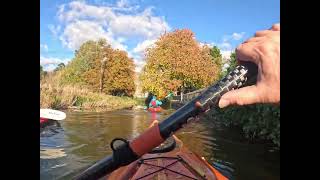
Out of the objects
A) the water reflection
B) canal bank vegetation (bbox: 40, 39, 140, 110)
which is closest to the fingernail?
the water reflection

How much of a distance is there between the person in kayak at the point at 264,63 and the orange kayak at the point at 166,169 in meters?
1.27

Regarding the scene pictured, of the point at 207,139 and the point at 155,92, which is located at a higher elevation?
the point at 155,92

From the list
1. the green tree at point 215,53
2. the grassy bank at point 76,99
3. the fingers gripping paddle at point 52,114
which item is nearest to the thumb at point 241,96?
the grassy bank at point 76,99

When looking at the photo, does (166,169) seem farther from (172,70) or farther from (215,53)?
(215,53)

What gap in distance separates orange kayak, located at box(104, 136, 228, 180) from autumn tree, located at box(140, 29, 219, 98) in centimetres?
175

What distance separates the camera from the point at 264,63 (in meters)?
0.97

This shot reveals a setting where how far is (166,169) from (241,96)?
1.36m

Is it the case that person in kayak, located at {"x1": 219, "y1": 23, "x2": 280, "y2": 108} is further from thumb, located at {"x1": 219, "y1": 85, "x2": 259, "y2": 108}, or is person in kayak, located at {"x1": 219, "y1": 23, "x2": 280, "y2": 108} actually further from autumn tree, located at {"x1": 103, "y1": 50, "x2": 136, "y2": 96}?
autumn tree, located at {"x1": 103, "y1": 50, "x2": 136, "y2": 96}

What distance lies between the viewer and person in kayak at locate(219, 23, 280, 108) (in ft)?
3.15

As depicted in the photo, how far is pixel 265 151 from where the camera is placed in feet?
15.0
